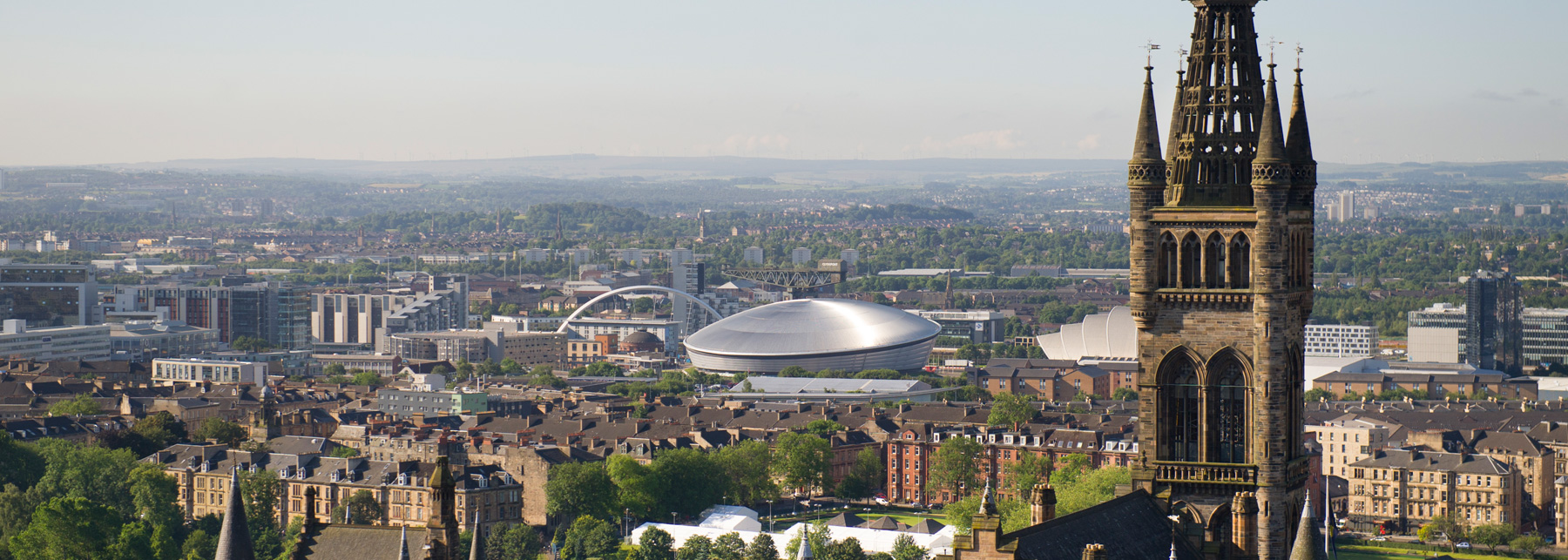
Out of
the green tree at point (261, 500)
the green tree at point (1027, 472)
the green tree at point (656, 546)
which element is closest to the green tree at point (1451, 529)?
the green tree at point (1027, 472)

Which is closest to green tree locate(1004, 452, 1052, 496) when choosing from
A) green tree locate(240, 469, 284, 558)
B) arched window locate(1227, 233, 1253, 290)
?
green tree locate(240, 469, 284, 558)

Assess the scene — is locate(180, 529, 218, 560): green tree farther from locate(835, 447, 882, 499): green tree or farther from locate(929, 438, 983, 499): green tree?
locate(929, 438, 983, 499): green tree

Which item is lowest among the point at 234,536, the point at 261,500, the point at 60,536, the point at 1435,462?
the point at 1435,462

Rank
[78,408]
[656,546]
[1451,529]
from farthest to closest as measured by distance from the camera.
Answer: [78,408] → [1451,529] → [656,546]

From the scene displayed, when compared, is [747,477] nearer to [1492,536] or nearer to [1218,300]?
[1492,536]

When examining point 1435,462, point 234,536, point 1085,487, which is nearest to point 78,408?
point 1085,487

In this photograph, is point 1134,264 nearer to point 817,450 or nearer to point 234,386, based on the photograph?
point 817,450

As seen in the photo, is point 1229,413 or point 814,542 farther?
point 814,542
